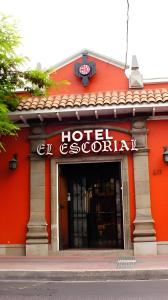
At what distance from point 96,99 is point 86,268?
5.52 m

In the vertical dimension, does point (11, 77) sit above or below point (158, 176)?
above

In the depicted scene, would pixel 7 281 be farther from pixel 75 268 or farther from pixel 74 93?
pixel 74 93

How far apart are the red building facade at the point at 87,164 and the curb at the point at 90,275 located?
3366mm

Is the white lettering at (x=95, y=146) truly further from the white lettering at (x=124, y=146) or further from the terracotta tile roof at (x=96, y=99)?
the terracotta tile roof at (x=96, y=99)

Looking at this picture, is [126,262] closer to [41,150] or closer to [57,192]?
[57,192]

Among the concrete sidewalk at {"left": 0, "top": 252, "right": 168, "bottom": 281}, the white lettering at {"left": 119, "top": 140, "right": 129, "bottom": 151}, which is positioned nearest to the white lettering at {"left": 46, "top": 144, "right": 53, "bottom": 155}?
the white lettering at {"left": 119, "top": 140, "right": 129, "bottom": 151}

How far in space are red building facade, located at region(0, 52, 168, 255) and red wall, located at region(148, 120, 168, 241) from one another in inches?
1.2

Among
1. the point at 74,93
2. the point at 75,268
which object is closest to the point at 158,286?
the point at 75,268

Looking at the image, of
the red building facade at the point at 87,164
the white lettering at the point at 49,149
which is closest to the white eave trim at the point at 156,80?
the red building facade at the point at 87,164

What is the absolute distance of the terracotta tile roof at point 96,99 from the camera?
516 inches

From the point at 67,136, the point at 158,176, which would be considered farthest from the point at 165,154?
the point at 67,136

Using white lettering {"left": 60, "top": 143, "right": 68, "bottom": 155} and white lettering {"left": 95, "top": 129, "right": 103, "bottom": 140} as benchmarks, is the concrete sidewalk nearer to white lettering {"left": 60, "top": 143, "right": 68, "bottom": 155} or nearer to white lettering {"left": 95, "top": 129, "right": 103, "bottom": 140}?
white lettering {"left": 60, "top": 143, "right": 68, "bottom": 155}

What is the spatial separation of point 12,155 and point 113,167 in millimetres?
3499

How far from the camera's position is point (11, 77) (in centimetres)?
1269
